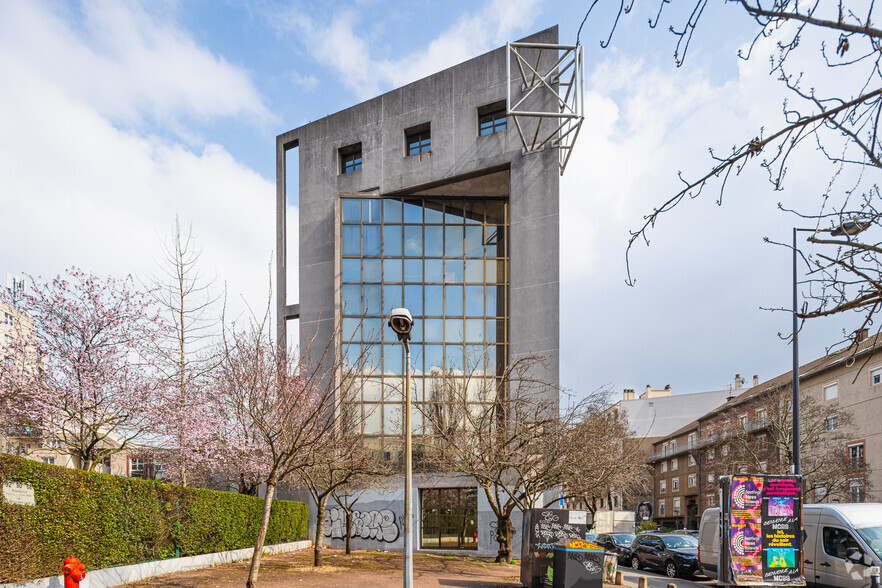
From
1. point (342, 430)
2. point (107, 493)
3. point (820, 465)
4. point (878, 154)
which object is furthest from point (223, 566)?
point (820, 465)

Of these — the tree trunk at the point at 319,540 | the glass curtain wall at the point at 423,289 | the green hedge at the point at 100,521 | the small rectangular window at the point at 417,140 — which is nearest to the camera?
the green hedge at the point at 100,521

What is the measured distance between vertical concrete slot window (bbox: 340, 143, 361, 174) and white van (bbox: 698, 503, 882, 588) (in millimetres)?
30163

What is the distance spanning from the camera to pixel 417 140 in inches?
1502

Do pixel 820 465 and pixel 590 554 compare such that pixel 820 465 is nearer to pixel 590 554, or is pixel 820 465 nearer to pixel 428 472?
pixel 428 472

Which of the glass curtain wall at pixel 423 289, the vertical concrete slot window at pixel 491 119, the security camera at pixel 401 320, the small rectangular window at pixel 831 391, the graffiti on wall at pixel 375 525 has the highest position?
the vertical concrete slot window at pixel 491 119

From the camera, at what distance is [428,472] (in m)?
29.7

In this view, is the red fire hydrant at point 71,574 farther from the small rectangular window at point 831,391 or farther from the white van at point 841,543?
the small rectangular window at point 831,391

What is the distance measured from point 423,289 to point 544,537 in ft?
68.0

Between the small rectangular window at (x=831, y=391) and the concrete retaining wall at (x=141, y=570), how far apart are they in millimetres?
35216

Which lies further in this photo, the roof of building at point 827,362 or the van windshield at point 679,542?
the van windshield at point 679,542

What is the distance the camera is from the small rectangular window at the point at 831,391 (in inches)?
1601

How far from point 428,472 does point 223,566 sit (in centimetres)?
1103

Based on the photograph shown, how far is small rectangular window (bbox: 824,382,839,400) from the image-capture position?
40.7 m

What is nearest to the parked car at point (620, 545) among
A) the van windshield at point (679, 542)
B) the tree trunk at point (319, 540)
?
the van windshield at point (679, 542)
